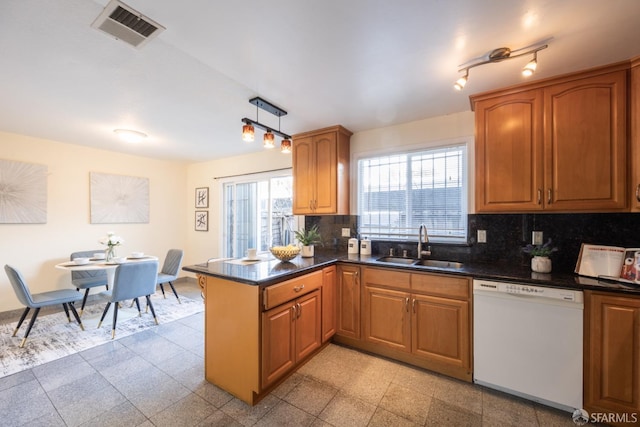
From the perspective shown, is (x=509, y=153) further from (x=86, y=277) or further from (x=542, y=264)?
(x=86, y=277)

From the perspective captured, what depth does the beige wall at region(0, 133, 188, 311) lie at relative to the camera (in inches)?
138

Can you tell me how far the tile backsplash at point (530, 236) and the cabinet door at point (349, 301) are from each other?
0.68 m

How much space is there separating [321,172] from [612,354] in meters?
2.80

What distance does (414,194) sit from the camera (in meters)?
3.01

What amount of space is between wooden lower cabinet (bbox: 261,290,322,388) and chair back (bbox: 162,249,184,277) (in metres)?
2.77

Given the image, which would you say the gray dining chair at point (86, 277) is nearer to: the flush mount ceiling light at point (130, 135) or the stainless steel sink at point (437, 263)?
the flush mount ceiling light at point (130, 135)

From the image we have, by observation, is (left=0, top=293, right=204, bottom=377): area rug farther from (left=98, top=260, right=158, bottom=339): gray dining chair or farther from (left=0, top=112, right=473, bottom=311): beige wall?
(left=0, top=112, right=473, bottom=311): beige wall

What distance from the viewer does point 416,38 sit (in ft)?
5.21

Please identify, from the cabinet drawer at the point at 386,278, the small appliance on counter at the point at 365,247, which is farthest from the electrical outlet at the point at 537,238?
the small appliance on counter at the point at 365,247

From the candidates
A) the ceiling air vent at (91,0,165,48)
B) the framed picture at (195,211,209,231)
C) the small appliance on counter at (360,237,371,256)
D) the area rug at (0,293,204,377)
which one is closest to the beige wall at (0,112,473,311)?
the framed picture at (195,211,209,231)

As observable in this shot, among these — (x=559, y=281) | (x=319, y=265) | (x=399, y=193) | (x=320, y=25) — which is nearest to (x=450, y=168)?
(x=399, y=193)

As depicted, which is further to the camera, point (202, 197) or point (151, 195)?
point (202, 197)

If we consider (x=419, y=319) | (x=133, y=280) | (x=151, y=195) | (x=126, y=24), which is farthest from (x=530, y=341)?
(x=151, y=195)

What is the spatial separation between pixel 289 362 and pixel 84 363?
6.35 ft
